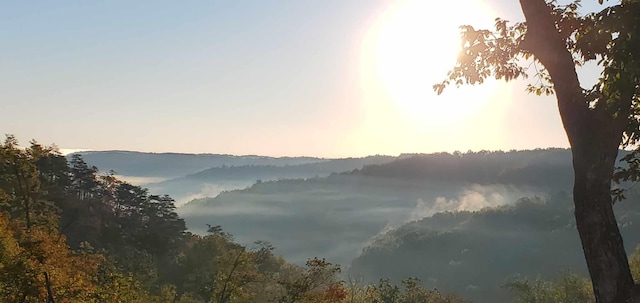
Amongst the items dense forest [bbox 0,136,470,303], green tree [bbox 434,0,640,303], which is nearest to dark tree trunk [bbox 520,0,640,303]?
green tree [bbox 434,0,640,303]

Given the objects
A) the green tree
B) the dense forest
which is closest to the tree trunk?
the green tree

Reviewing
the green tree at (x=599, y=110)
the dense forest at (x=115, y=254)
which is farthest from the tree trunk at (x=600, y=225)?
the dense forest at (x=115, y=254)

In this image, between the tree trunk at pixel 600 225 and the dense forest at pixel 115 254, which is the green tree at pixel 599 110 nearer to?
the tree trunk at pixel 600 225

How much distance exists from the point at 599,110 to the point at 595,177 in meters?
0.97

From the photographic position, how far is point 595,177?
24.1 ft

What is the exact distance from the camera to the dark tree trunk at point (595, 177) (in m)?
7.07

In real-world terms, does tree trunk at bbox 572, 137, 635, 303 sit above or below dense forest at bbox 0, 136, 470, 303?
above

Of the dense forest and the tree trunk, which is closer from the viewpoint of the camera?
the tree trunk

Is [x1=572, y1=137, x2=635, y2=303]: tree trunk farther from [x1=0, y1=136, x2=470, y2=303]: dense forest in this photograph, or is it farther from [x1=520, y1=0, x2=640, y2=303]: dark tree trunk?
[x1=0, y1=136, x2=470, y2=303]: dense forest

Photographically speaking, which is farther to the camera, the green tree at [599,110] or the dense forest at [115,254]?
the dense forest at [115,254]

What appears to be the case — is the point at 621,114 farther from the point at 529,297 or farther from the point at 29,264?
the point at 529,297

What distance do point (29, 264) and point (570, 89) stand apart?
14793 millimetres

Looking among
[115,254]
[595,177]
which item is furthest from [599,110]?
[115,254]

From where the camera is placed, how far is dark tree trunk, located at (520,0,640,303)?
7.07 metres
